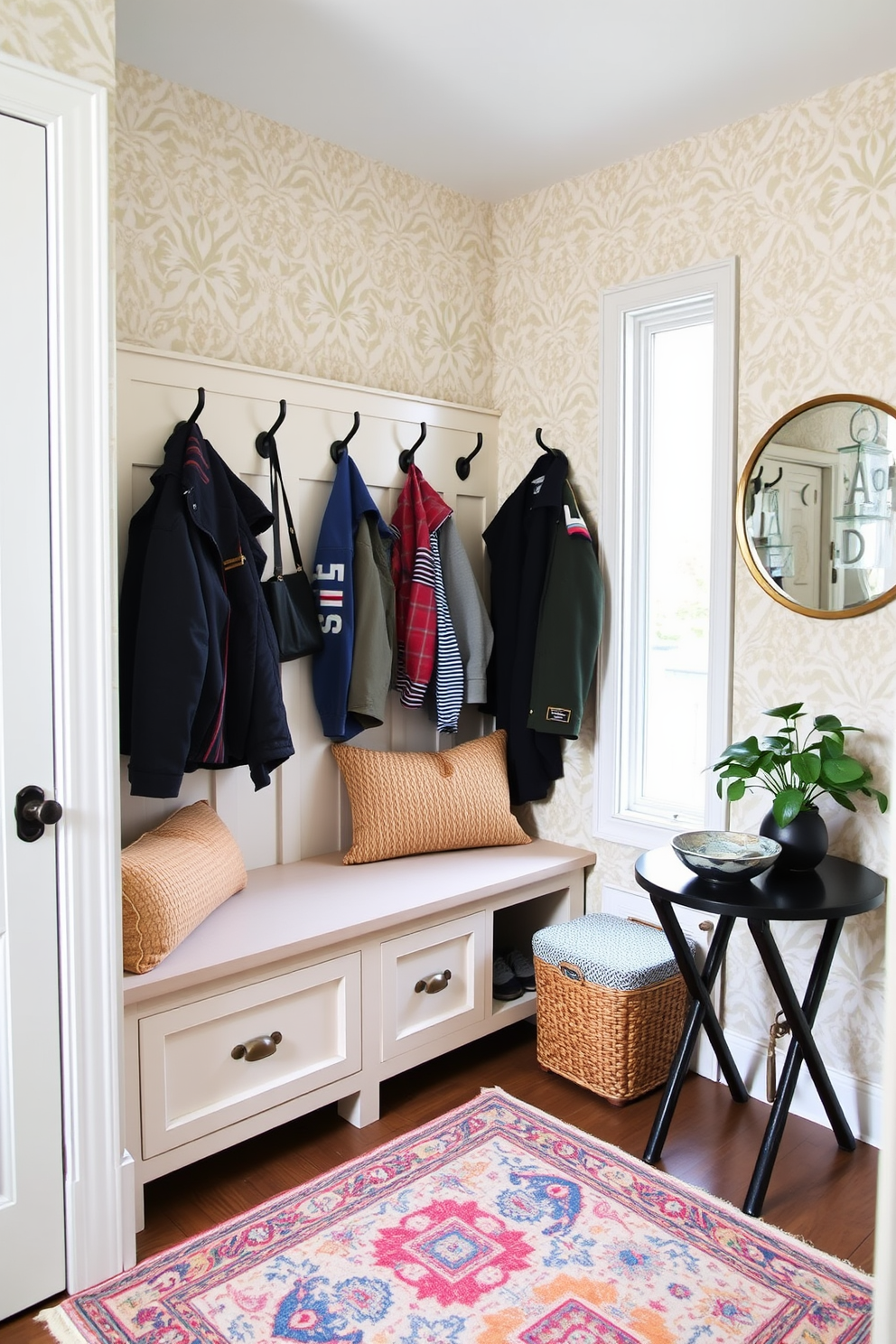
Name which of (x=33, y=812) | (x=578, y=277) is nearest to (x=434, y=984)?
(x=33, y=812)

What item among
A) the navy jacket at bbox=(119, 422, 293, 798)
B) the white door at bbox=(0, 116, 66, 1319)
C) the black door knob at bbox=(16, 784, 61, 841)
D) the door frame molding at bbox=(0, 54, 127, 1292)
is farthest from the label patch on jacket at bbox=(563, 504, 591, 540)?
the black door knob at bbox=(16, 784, 61, 841)

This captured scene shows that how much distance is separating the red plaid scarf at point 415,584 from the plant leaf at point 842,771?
117 cm

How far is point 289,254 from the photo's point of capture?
2.84 meters

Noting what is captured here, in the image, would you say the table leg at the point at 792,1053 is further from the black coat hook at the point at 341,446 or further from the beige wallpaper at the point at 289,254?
the beige wallpaper at the point at 289,254

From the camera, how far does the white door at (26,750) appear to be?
5.88 feet

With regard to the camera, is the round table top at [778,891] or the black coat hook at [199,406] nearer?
the round table top at [778,891]

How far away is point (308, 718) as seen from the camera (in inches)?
114

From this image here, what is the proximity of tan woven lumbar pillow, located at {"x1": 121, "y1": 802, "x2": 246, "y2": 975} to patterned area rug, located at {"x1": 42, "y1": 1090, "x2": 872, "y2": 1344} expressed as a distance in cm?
61

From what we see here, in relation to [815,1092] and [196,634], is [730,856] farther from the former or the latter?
[196,634]

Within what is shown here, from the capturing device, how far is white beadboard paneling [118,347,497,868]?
8.27ft

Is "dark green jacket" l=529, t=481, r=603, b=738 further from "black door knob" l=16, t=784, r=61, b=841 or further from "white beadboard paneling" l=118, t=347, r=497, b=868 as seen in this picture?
"black door knob" l=16, t=784, r=61, b=841

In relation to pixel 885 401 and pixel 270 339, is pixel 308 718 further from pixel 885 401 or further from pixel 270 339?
pixel 885 401

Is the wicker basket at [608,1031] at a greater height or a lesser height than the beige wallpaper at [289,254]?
lesser

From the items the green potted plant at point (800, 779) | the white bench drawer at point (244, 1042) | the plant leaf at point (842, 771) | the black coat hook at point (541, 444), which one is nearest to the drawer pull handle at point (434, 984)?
the white bench drawer at point (244, 1042)
